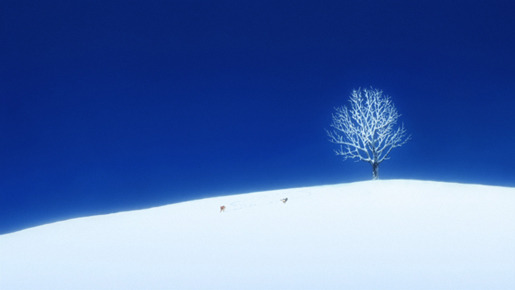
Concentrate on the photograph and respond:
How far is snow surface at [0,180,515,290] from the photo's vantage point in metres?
6.36

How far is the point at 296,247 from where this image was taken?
28.1 feet

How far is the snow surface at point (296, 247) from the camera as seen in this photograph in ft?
20.9

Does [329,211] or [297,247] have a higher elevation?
[329,211]

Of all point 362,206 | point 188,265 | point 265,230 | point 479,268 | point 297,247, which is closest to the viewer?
point 479,268

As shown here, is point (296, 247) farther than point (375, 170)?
No

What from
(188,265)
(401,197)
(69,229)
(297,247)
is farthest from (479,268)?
(69,229)

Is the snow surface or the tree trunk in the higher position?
the tree trunk

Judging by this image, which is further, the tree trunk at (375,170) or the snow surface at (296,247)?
the tree trunk at (375,170)

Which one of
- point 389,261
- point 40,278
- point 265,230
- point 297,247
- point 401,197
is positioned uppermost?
point 401,197

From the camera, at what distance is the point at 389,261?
7.11 metres

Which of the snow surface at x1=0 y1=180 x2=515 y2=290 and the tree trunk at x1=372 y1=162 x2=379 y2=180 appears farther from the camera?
the tree trunk at x1=372 y1=162 x2=379 y2=180

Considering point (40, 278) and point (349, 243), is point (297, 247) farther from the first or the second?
point (40, 278)

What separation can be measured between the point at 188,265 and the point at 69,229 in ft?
28.3

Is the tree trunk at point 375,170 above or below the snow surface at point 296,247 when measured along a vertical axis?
above
